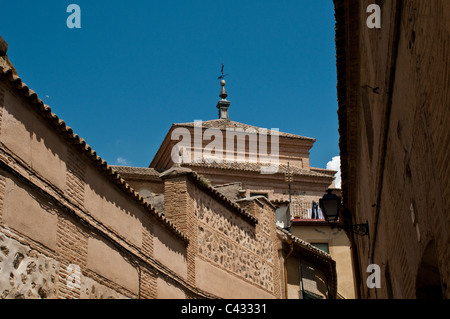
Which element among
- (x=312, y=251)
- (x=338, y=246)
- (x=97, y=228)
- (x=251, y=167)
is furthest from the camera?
(x=251, y=167)

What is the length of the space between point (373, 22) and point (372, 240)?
432cm

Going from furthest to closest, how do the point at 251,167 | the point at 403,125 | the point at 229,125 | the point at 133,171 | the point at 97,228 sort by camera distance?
the point at 229,125 < the point at 251,167 < the point at 133,171 < the point at 97,228 < the point at 403,125

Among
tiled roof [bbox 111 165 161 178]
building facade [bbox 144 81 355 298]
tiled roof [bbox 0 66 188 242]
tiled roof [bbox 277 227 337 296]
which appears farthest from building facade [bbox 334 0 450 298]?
building facade [bbox 144 81 355 298]

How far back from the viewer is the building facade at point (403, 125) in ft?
14.5

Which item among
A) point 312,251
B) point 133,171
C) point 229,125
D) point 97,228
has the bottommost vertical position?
point 97,228

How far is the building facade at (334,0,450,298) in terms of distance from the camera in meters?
4.43

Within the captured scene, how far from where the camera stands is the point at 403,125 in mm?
5820

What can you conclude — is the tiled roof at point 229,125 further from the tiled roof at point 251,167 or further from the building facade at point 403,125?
the building facade at point 403,125

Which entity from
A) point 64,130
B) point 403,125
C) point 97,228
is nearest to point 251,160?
point 97,228

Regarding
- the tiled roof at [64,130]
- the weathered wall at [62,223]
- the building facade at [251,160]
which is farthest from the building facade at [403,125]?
the building facade at [251,160]

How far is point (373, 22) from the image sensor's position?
7.22 m

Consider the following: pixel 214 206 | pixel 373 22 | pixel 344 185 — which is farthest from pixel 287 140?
pixel 373 22

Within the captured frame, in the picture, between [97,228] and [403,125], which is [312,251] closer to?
[97,228]

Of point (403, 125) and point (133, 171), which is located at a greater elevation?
point (133, 171)
